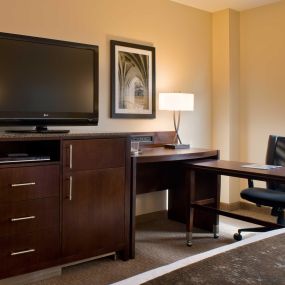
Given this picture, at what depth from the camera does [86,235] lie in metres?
2.47

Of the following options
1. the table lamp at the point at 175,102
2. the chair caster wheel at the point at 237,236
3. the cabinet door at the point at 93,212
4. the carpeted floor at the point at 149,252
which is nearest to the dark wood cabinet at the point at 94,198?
the cabinet door at the point at 93,212

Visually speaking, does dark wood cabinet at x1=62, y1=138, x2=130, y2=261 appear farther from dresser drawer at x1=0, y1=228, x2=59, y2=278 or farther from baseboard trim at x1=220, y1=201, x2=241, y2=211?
baseboard trim at x1=220, y1=201, x2=241, y2=211

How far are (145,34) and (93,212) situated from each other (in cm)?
193

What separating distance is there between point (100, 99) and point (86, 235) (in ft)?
4.21

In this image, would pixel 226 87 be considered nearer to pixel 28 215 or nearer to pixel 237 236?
pixel 237 236

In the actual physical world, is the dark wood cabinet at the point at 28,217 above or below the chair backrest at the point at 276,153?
below

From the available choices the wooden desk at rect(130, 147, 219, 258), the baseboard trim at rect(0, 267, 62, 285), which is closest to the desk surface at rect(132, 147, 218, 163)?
the wooden desk at rect(130, 147, 219, 258)

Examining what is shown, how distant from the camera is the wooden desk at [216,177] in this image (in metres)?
2.48

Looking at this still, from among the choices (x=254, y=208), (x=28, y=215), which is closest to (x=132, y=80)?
(x=28, y=215)

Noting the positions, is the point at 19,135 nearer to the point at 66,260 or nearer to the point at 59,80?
the point at 59,80

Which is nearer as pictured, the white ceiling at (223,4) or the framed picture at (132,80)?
the framed picture at (132,80)

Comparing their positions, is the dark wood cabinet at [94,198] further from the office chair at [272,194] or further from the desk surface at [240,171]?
the office chair at [272,194]

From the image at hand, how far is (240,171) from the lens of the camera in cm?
258

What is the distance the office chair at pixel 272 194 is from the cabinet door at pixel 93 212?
1.15m
